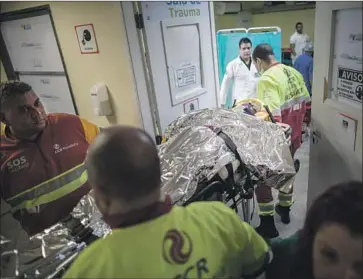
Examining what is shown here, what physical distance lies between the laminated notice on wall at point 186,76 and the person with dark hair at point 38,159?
1.06m

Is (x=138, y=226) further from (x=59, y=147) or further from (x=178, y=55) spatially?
(x=178, y=55)

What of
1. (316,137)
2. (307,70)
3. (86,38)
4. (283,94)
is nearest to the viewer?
(316,137)

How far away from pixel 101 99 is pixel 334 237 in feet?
6.13

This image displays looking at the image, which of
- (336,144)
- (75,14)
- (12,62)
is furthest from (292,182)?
(12,62)

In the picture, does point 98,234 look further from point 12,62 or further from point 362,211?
point 12,62

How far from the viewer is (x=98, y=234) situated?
0.94 meters

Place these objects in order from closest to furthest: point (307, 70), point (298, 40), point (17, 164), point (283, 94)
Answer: point (17, 164)
point (307, 70)
point (283, 94)
point (298, 40)

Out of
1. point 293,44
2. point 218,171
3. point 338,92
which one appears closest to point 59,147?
point 218,171

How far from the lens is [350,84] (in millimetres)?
506

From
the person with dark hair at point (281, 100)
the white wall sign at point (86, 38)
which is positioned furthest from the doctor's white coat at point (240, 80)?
the white wall sign at point (86, 38)

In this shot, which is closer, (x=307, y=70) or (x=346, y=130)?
(x=346, y=130)

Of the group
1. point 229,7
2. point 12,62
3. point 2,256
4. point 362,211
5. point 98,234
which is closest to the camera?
point 362,211

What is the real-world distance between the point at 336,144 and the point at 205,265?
13.7 inches

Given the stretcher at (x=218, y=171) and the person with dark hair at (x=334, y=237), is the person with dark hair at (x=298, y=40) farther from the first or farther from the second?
the person with dark hair at (x=334, y=237)
